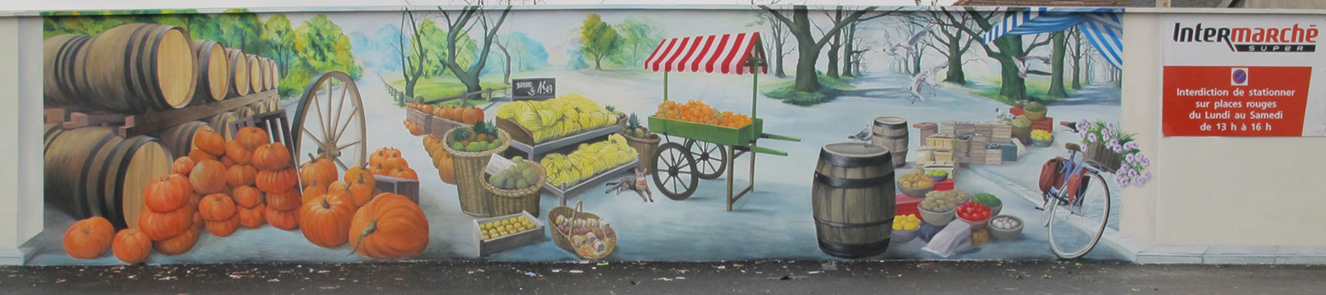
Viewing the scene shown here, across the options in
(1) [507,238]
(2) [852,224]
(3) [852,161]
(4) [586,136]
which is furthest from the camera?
(4) [586,136]

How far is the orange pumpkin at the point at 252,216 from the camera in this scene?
620 centimetres

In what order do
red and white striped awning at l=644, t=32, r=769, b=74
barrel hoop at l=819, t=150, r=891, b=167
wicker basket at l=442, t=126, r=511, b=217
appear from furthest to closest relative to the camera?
wicker basket at l=442, t=126, r=511, b=217, red and white striped awning at l=644, t=32, r=769, b=74, barrel hoop at l=819, t=150, r=891, b=167

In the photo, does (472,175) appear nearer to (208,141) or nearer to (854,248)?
(208,141)

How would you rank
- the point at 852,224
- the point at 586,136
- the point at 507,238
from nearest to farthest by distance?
the point at 852,224
the point at 507,238
the point at 586,136

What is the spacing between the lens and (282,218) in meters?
6.21

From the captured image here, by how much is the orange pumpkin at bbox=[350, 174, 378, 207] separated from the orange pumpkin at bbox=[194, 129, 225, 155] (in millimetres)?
944

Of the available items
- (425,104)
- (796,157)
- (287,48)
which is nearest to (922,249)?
(796,157)

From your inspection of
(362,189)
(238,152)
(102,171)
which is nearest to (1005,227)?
(362,189)

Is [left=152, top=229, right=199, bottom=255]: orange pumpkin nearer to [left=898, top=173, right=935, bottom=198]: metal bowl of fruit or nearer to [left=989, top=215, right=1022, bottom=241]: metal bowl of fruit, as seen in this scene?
[left=898, top=173, right=935, bottom=198]: metal bowl of fruit

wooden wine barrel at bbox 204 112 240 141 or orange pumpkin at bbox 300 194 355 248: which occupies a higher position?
wooden wine barrel at bbox 204 112 240 141

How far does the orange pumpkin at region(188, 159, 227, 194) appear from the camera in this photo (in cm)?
611

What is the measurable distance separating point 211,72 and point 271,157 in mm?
707

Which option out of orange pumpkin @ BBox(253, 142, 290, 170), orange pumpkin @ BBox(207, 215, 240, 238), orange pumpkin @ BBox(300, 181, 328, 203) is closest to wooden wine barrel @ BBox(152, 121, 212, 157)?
orange pumpkin @ BBox(253, 142, 290, 170)

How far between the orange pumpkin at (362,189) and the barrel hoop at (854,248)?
125 inches
